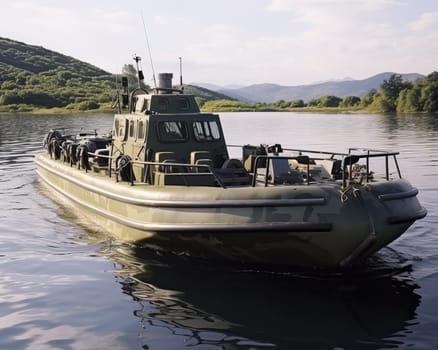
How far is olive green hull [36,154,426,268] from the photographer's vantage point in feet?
32.1

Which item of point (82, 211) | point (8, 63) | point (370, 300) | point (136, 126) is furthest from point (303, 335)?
point (8, 63)

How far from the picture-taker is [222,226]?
33.9 feet

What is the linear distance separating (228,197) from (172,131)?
380 cm

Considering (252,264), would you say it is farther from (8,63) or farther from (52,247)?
(8,63)

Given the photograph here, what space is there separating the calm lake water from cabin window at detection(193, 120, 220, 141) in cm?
316

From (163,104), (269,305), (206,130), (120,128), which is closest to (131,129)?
(120,128)

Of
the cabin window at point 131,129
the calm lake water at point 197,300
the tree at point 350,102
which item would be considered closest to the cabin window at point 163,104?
the cabin window at point 131,129

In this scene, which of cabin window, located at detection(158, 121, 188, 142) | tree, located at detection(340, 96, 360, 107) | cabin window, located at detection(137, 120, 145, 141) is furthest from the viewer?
tree, located at detection(340, 96, 360, 107)

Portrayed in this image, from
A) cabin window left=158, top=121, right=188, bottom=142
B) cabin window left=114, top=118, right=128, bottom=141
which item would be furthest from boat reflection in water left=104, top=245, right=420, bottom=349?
cabin window left=114, top=118, right=128, bottom=141

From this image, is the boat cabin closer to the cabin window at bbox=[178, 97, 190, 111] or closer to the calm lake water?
the cabin window at bbox=[178, 97, 190, 111]

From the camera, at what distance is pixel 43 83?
123875 mm

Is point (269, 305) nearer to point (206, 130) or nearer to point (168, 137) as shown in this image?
point (168, 137)

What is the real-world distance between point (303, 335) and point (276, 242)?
2237 mm

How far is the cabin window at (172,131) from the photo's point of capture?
13.5 metres
